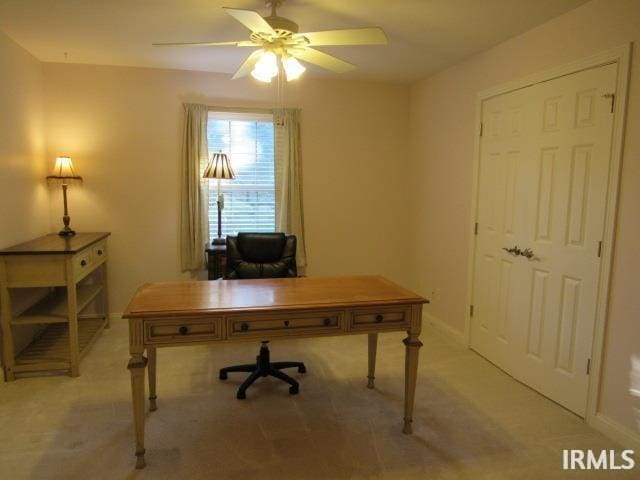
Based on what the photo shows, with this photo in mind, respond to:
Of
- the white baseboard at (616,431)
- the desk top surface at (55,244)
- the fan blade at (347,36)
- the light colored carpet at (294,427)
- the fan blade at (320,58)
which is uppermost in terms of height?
the fan blade at (347,36)

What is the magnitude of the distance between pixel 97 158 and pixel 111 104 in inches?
21.0

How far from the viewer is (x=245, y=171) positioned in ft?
14.0

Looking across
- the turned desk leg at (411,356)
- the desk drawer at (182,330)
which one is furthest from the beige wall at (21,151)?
the turned desk leg at (411,356)

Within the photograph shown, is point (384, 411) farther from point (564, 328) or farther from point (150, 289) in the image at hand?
point (150, 289)

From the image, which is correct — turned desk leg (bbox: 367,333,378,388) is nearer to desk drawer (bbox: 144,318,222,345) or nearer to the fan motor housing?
desk drawer (bbox: 144,318,222,345)

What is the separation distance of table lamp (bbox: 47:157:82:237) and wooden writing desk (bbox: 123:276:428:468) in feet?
6.18

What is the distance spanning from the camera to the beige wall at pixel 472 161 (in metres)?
2.21

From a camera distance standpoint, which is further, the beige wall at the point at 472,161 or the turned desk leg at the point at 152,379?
the turned desk leg at the point at 152,379

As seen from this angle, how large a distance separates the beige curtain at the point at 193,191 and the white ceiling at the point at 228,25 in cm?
56

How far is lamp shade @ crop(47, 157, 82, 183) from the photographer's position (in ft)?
11.8

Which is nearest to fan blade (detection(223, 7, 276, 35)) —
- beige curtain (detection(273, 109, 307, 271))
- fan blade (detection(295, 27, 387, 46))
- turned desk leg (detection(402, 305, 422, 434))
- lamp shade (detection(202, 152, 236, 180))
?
fan blade (detection(295, 27, 387, 46))

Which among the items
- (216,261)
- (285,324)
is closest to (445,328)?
(216,261)

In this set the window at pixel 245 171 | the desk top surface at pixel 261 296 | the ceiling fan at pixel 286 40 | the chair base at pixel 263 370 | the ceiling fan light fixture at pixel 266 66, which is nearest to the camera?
the desk top surface at pixel 261 296

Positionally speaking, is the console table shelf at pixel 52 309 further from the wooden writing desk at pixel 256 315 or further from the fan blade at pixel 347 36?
the fan blade at pixel 347 36
